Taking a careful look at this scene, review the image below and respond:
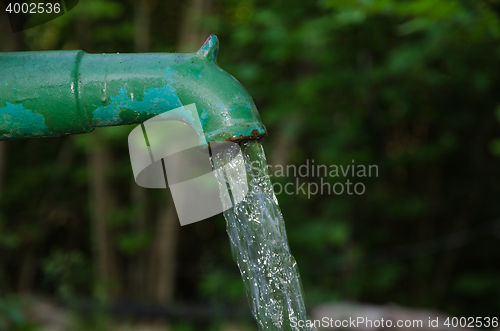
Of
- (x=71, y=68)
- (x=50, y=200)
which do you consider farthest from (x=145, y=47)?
(x=71, y=68)

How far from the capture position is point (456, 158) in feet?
14.2

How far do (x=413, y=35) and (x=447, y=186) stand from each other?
2.04 meters

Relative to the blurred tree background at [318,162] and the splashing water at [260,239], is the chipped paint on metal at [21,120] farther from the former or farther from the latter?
the blurred tree background at [318,162]

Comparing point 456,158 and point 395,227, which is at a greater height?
point 456,158

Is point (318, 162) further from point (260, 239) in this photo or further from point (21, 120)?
point (21, 120)

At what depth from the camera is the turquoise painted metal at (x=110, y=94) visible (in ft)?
2.89

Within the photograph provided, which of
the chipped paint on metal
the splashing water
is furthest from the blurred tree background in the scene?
the chipped paint on metal

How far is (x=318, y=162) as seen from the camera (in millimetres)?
4180

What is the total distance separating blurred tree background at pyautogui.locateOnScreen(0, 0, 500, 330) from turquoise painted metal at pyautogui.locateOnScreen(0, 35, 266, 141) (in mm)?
1588

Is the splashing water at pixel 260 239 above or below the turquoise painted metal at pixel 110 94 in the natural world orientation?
below

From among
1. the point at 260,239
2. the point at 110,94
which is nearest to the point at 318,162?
the point at 260,239

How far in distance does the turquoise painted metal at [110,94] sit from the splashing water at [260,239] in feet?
0.25

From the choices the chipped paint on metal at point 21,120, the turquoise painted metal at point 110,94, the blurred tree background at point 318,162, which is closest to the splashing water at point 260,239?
the turquoise painted metal at point 110,94

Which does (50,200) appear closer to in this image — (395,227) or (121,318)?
(121,318)
